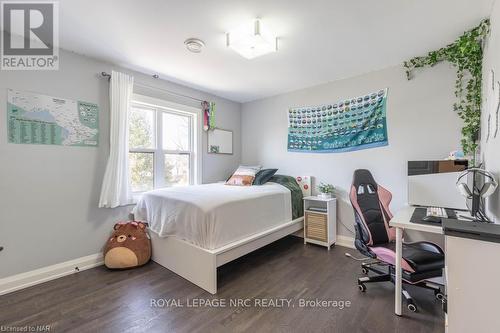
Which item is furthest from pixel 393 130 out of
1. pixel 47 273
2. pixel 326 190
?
pixel 47 273

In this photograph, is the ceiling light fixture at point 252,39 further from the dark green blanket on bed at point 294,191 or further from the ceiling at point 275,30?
the dark green blanket on bed at point 294,191

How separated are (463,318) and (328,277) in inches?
55.7

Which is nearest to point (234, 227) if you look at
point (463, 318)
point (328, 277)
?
point (328, 277)

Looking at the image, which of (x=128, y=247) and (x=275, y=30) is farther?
(x=128, y=247)

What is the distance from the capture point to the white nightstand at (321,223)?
3096 millimetres

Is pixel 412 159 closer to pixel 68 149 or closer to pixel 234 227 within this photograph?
pixel 234 227

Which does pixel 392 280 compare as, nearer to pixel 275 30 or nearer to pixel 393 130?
pixel 393 130

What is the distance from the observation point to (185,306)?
1865 millimetres

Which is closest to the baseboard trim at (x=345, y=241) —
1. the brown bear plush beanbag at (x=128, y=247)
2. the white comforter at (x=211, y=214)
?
the white comforter at (x=211, y=214)

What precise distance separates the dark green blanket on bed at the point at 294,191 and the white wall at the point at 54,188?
7.16ft

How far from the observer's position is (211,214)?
2082 millimetres

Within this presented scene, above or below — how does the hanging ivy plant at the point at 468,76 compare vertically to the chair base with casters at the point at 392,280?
above

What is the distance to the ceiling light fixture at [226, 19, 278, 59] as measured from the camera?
78.4 inches

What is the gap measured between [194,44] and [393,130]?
2.53 m
